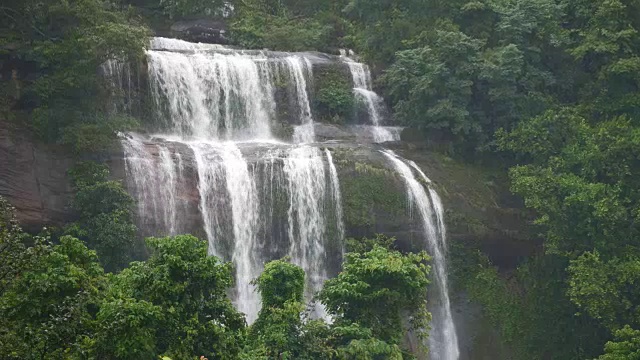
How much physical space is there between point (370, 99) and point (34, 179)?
37.5 feet

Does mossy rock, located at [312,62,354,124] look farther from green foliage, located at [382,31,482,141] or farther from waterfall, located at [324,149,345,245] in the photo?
waterfall, located at [324,149,345,245]

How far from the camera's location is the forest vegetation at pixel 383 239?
1395cm

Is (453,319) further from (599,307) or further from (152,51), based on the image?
(152,51)

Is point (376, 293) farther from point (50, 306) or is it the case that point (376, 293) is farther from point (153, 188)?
point (153, 188)

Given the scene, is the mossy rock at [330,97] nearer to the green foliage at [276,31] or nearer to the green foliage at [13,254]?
the green foliage at [276,31]

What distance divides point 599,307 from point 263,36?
1482cm

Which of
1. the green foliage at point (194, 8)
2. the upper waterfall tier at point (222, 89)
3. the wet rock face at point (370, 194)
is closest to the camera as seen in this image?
the wet rock face at point (370, 194)

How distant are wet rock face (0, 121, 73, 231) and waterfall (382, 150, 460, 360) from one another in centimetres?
880

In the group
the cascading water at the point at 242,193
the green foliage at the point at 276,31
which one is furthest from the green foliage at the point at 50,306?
the green foliage at the point at 276,31

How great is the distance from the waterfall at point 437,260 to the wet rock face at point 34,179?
28.9ft

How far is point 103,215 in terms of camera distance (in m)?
20.1

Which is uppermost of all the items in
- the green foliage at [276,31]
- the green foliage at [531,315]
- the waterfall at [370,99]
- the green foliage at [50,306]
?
the green foliage at [276,31]

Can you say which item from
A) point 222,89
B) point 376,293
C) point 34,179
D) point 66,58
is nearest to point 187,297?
point 376,293

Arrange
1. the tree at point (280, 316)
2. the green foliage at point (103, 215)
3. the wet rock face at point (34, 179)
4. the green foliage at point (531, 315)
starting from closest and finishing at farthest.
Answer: the tree at point (280, 316) < the green foliage at point (103, 215) < the wet rock face at point (34, 179) < the green foliage at point (531, 315)
